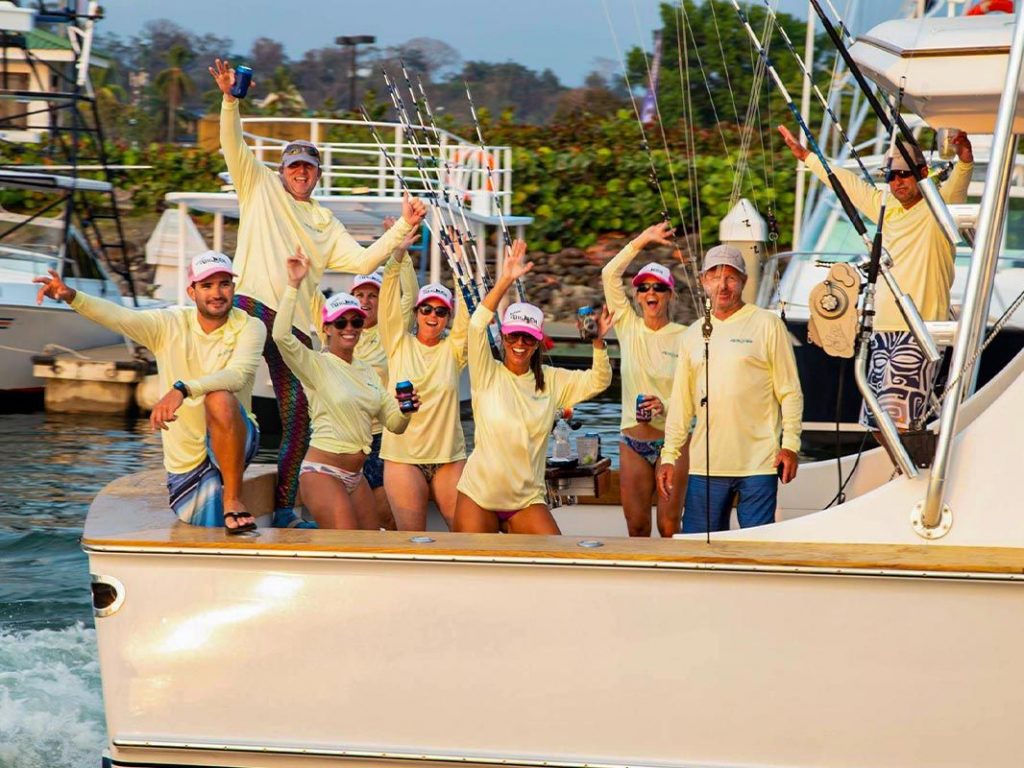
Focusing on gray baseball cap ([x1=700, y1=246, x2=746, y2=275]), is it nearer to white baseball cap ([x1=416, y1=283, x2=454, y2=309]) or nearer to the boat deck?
the boat deck

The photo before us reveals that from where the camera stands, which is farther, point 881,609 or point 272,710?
point 272,710

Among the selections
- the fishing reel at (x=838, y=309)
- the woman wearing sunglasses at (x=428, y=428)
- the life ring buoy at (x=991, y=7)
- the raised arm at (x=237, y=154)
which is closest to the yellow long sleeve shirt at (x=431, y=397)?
the woman wearing sunglasses at (x=428, y=428)

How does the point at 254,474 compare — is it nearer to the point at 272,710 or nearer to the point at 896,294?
the point at 272,710

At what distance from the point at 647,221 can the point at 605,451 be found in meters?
16.9

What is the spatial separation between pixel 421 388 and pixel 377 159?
20.8 meters

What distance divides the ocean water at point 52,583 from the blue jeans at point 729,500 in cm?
256

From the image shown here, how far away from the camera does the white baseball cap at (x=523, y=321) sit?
17.7 feet

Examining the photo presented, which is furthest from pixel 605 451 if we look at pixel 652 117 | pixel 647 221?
pixel 652 117

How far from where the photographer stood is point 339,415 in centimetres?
550

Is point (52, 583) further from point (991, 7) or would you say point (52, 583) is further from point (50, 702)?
point (991, 7)

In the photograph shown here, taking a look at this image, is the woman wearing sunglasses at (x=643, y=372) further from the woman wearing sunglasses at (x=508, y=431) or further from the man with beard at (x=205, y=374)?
the man with beard at (x=205, y=374)

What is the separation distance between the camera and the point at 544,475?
5.57 m

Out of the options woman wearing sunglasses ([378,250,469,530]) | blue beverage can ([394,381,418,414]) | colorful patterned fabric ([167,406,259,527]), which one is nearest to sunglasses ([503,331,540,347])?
blue beverage can ([394,381,418,414])

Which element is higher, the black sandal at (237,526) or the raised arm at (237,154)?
the raised arm at (237,154)
